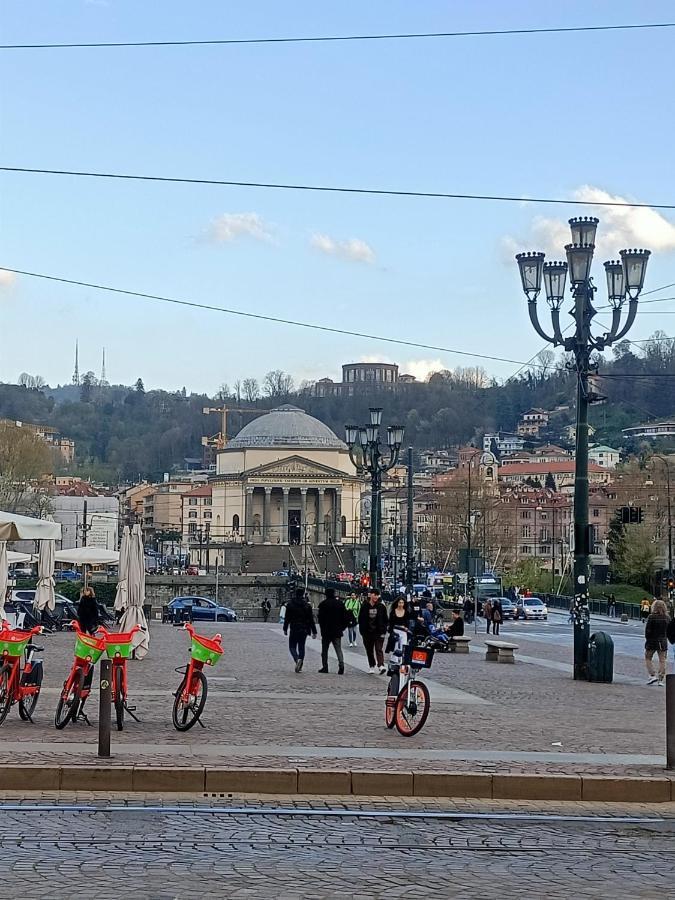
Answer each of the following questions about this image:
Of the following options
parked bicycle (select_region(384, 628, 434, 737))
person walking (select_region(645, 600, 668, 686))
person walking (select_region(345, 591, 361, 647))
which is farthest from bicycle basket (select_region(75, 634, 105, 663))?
person walking (select_region(345, 591, 361, 647))

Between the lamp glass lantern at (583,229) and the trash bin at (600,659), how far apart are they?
24.4 feet

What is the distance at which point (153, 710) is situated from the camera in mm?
16938

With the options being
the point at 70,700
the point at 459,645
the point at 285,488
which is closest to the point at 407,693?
the point at 70,700

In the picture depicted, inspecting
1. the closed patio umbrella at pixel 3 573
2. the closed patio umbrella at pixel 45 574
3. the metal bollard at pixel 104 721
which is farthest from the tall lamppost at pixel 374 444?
the metal bollard at pixel 104 721

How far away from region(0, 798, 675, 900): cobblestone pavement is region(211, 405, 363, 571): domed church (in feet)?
457

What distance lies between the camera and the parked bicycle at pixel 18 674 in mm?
14531

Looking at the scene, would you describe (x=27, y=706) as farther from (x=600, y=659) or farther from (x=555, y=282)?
(x=555, y=282)

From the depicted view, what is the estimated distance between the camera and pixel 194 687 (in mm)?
14664

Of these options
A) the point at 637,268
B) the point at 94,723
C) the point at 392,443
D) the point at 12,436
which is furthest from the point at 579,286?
the point at 12,436

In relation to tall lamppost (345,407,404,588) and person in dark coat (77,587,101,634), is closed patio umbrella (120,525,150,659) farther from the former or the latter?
tall lamppost (345,407,404,588)

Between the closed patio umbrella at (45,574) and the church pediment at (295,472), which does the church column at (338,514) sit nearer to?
the church pediment at (295,472)

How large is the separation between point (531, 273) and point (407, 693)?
467 inches

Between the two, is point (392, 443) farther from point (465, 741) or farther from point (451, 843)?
point (451, 843)

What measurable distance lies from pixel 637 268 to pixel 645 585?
71.5m
